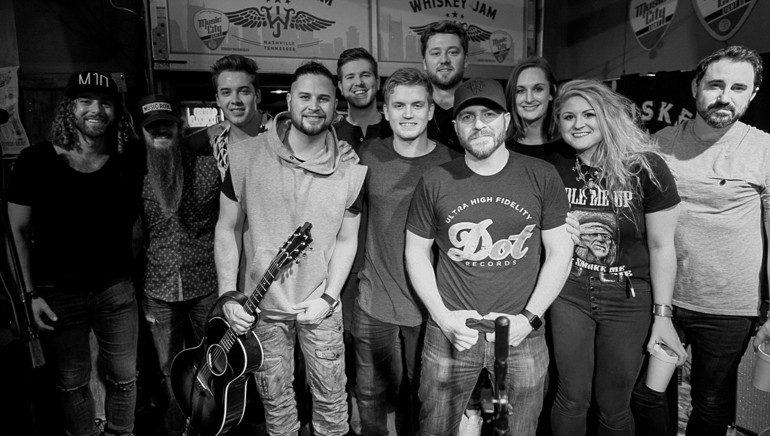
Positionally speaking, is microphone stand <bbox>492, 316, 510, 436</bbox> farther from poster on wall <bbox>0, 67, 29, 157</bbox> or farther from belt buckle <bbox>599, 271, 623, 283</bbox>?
poster on wall <bbox>0, 67, 29, 157</bbox>

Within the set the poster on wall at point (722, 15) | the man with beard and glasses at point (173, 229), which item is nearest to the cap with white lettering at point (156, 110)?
the man with beard and glasses at point (173, 229)

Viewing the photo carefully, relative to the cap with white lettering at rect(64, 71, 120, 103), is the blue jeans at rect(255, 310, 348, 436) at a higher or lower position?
lower

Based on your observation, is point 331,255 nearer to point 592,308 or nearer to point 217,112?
point 592,308

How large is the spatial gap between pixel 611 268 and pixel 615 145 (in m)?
0.54

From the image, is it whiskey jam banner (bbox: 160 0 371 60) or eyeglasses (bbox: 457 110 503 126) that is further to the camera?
whiskey jam banner (bbox: 160 0 371 60)

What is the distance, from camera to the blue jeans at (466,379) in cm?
210

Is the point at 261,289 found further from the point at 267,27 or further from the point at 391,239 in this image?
the point at 267,27

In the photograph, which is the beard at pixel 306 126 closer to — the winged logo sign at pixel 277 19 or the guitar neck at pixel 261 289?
the guitar neck at pixel 261 289

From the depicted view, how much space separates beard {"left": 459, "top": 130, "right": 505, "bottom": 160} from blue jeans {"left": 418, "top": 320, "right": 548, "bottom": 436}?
0.75m

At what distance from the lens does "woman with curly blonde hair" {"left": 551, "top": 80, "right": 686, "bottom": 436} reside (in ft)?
7.27

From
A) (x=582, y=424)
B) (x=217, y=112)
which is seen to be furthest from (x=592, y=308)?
(x=217, y=112)

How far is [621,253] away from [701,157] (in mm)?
633

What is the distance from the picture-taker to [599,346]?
2.26 m

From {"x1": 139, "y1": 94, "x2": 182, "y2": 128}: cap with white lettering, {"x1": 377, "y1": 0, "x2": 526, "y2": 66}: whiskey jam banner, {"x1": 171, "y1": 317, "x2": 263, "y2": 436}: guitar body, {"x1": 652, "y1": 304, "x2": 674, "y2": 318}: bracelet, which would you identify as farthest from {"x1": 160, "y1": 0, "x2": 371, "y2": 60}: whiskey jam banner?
{"x1": 652, "y1": 304, "x2": 674, "y2": 318}: bracelet
